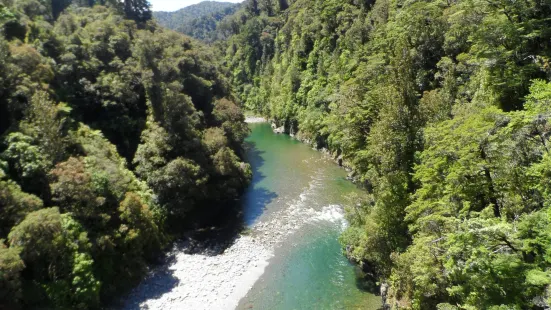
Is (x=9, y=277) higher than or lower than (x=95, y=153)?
lower

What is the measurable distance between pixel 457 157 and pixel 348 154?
1823 cm

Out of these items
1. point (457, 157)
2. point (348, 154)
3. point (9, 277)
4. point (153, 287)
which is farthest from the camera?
point (348, 154)

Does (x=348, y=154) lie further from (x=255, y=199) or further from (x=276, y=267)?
(x=276, y=267)

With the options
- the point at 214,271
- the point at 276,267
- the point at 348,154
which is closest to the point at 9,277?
the point at 214,271

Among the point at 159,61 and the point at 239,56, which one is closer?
the point at 159,61

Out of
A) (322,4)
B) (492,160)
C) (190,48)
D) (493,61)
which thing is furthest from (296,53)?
(492,160)

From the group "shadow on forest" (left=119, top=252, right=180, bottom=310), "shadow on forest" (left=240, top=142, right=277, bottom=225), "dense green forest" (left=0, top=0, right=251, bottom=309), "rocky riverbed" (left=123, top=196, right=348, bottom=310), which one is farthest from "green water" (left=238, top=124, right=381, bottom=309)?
"shadow on forest" (left=119, top=252, right=180, bottom=310)

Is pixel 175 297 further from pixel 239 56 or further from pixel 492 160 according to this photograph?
pixel 239 56

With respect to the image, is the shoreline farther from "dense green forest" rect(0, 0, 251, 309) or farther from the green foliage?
the green foliage

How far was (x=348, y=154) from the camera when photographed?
3459cm

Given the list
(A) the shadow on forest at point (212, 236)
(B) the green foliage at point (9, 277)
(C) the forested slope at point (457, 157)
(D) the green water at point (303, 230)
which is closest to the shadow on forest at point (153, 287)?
(A) the shadow on forest at point (212, 236)

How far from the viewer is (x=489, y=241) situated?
11562 mm

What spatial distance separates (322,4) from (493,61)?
6297 cm

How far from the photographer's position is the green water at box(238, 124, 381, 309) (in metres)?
24.6
